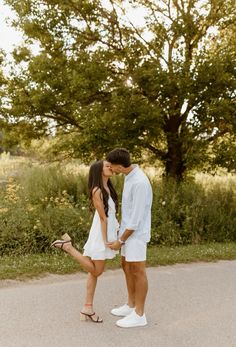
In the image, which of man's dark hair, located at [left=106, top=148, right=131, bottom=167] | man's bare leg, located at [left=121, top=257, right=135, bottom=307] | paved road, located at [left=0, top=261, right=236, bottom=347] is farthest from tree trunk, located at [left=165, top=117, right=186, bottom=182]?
man's dark hair, located at [left=106, top=148, right=131, bottom=167]

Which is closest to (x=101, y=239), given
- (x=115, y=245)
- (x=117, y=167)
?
(x=115, y=245)

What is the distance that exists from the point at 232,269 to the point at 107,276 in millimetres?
2126

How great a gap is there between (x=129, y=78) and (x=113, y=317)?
753 cm

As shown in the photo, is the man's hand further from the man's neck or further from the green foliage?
the green foliage

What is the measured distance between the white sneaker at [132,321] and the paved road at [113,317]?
0.06m

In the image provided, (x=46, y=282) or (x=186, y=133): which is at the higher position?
(x=186, y=133)

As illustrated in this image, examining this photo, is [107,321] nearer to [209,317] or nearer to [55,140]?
[209,317]

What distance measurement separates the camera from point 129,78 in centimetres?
1181

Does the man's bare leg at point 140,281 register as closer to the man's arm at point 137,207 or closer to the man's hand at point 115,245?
the man's hand at point 115,245

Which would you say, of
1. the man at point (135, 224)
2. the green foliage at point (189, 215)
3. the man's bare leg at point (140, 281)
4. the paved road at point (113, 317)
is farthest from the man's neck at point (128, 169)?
the green foliage at point (189, 215)

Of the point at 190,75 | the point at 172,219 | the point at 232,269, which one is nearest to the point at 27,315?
the point at 232,269

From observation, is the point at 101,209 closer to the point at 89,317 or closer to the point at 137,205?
the point at 137,205

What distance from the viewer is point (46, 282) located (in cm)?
671

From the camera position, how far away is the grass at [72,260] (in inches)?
277
